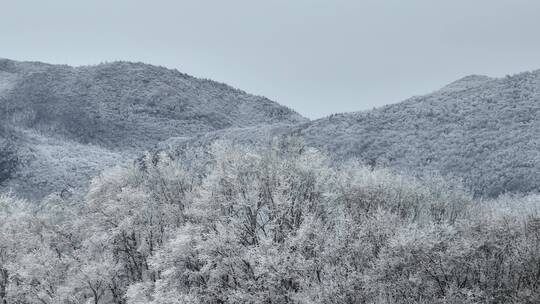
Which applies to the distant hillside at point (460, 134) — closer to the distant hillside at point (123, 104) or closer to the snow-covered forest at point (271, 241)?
the snow-covered forest at point (271, 241)

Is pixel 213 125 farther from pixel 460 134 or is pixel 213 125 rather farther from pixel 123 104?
pixel 460 134

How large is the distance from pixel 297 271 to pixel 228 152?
13479 millimetres

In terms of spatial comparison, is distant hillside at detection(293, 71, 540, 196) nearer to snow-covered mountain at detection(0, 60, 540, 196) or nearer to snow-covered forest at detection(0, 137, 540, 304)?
snow-covered mountain at detection(0, 60, 540, 196)

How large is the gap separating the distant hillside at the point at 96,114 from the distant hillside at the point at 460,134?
43310mm

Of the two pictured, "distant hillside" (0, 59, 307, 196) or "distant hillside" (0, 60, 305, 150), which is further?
"distant hillside" (0, 60, 305, 150)

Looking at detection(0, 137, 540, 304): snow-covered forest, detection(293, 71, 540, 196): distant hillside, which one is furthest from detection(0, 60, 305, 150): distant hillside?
detection(0, 137, 540, 304): snow-covered forest

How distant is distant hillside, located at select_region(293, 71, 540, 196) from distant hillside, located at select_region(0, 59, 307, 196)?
4331 cm

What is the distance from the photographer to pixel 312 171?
35.8m

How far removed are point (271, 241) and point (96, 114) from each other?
113 meters

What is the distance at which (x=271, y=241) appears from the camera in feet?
94.9

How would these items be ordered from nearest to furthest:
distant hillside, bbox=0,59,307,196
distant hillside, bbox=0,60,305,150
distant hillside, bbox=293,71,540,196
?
distant hillside, bbox=293,71,540,196, distant hillside, bbox=0,59,307,196, distant hillside, bbox=0,60,305,150

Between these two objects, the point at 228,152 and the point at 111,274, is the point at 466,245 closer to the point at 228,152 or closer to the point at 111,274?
the point at 228,152

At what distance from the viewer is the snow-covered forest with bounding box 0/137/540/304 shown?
1029 inches

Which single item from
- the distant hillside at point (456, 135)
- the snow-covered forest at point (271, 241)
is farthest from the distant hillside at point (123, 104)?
the snow-covered forest at point (271, 241)
